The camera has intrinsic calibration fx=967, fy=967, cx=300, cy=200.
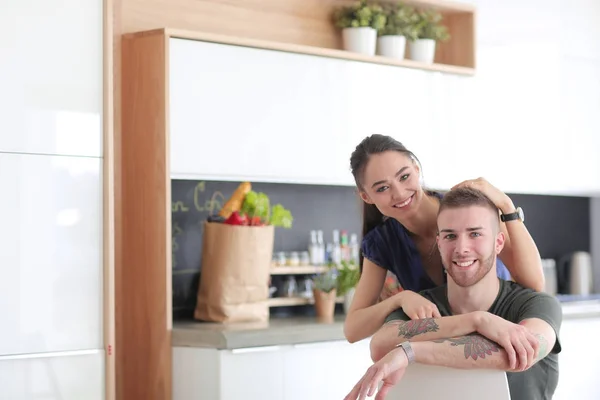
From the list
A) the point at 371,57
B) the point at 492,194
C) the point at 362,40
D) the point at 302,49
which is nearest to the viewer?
the point at 492,194

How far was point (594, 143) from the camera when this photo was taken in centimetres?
499

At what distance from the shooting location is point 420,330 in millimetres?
2123

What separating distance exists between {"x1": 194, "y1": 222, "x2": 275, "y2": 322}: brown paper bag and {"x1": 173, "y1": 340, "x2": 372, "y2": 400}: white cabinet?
266 mm

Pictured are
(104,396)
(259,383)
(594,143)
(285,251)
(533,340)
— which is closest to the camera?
(533,340)

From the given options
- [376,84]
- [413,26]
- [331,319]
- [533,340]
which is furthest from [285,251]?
[533,340]

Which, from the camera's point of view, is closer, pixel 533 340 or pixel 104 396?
pixel 533 340

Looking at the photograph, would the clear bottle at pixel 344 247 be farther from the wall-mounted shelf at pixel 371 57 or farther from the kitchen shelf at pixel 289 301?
the wall-mounted shelf at pixel 371 57

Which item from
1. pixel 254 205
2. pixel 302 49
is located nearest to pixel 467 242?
pixel 254 205

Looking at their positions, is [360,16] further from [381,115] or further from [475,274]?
[475,274]

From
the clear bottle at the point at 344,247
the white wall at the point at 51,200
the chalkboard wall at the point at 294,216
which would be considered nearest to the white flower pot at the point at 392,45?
the chalkboard wall at the point at 294,216

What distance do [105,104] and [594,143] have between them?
2755 mm

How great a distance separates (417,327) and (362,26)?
235 centimetres

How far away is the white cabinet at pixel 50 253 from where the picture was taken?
311 cm

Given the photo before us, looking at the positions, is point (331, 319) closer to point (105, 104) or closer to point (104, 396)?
point (104, 396)
